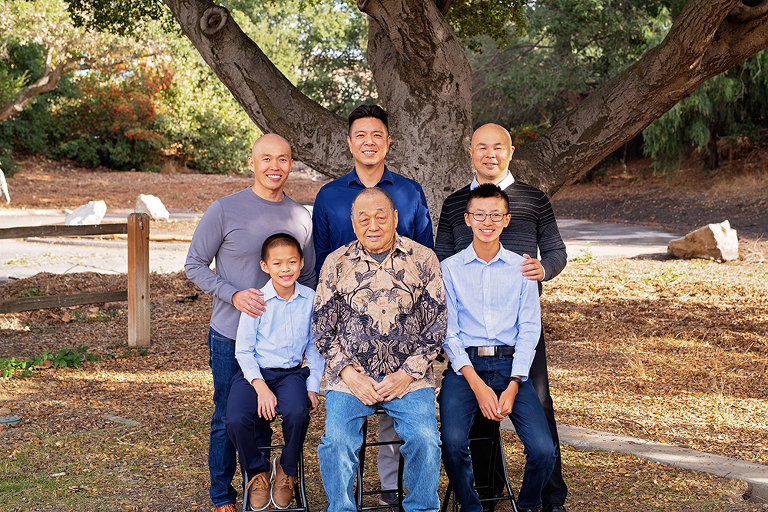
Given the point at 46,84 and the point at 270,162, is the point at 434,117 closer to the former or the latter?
the point at 270,162

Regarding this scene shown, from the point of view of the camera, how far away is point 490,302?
3.49m

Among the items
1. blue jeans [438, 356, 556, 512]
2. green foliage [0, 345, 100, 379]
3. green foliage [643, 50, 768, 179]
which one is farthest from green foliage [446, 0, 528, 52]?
green foliage [643, 50, 768, 179]

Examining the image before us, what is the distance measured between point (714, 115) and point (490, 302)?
21112mm

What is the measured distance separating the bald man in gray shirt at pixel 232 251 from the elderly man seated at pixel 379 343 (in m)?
0.43

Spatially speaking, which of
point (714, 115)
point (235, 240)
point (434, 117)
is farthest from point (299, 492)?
point (714, 115)

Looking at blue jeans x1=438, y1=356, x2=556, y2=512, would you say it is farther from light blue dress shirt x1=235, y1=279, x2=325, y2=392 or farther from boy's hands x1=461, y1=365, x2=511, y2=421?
light blue dress shirt x1=235, y1=279, x2=325, y2=392

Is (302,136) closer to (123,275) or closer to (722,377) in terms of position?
(722,377)

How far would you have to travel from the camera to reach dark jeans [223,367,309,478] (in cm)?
336

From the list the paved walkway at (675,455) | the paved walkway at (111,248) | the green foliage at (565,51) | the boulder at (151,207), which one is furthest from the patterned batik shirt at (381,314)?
the green foliage at (565,51)

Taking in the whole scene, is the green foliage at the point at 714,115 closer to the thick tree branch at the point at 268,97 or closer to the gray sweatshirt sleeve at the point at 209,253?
the thick tree branch at the point at 268,97

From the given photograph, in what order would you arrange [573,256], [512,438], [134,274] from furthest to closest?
1. [573,256]
2. [134,274]
3. [512,438]

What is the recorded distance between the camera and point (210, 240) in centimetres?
365

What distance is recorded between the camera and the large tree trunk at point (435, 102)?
5.99m

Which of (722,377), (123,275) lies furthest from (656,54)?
(123,275)
